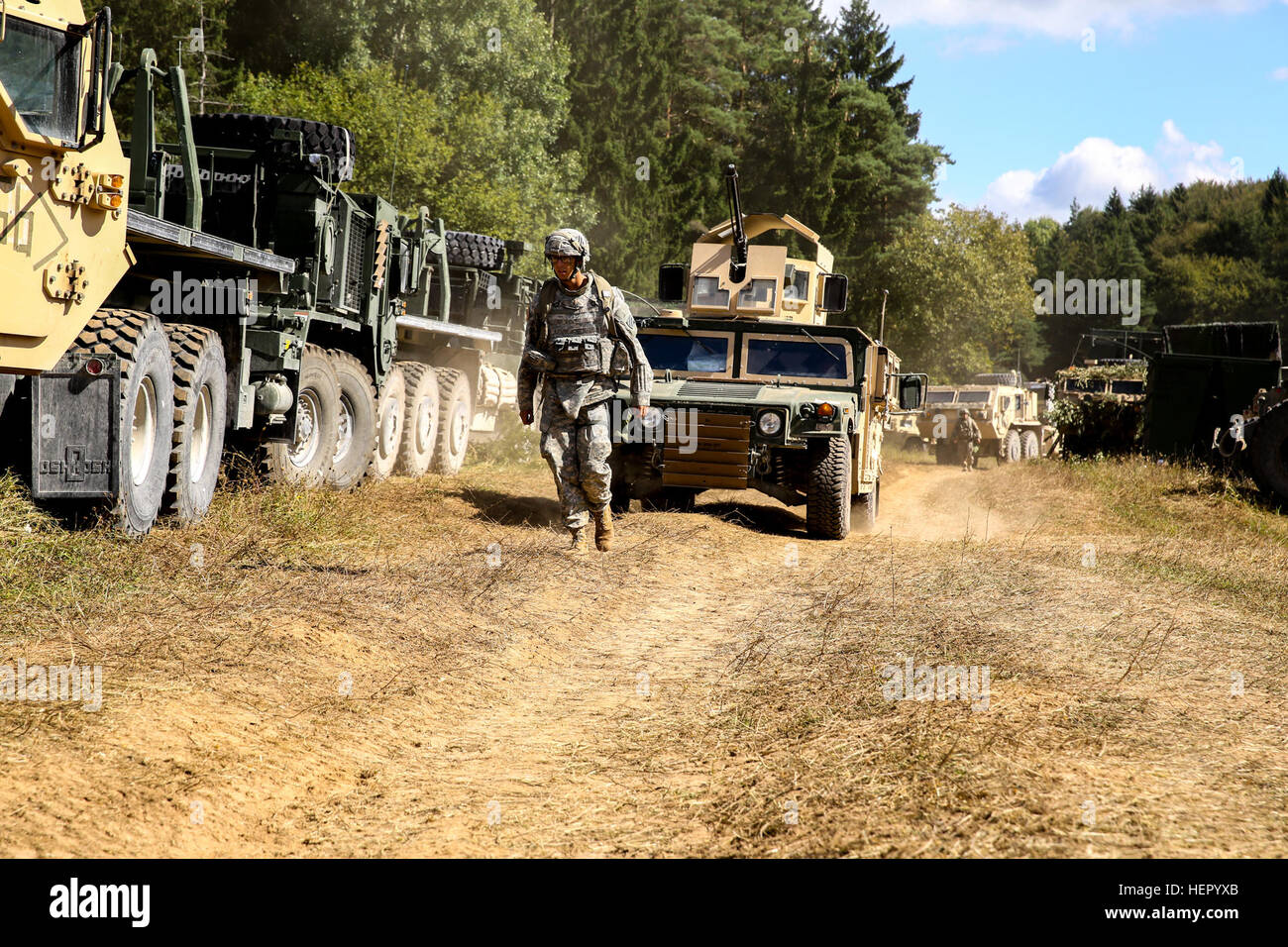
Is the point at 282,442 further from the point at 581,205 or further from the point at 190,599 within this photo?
the point at 581,205

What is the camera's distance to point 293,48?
96.9ft

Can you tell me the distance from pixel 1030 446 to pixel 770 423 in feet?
56.3

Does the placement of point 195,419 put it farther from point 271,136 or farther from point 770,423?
point 770,423

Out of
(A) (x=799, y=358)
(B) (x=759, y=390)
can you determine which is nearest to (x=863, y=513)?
(A) (x=799, y=358)

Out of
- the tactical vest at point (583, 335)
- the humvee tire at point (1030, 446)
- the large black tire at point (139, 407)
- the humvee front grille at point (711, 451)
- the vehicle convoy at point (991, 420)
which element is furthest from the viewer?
the humvee tire at point (1030, 446)

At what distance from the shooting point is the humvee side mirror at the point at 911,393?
11.1 meters

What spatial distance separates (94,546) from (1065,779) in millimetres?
4447

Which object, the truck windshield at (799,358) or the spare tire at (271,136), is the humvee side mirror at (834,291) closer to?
the truck windshield at (799,358)

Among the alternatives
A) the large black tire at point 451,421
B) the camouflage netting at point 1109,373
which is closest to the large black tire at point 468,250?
the large black tire at point 451,421

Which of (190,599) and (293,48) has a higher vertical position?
(293,48)

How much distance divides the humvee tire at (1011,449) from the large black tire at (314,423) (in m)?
16.3

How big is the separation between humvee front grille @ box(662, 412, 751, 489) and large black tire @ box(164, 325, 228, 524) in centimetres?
339

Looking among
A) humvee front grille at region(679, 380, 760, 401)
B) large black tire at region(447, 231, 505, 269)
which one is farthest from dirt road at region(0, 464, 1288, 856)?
large black tire at region(447, 231, 505, 269)

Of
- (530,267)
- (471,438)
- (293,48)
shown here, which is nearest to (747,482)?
(471,438)
